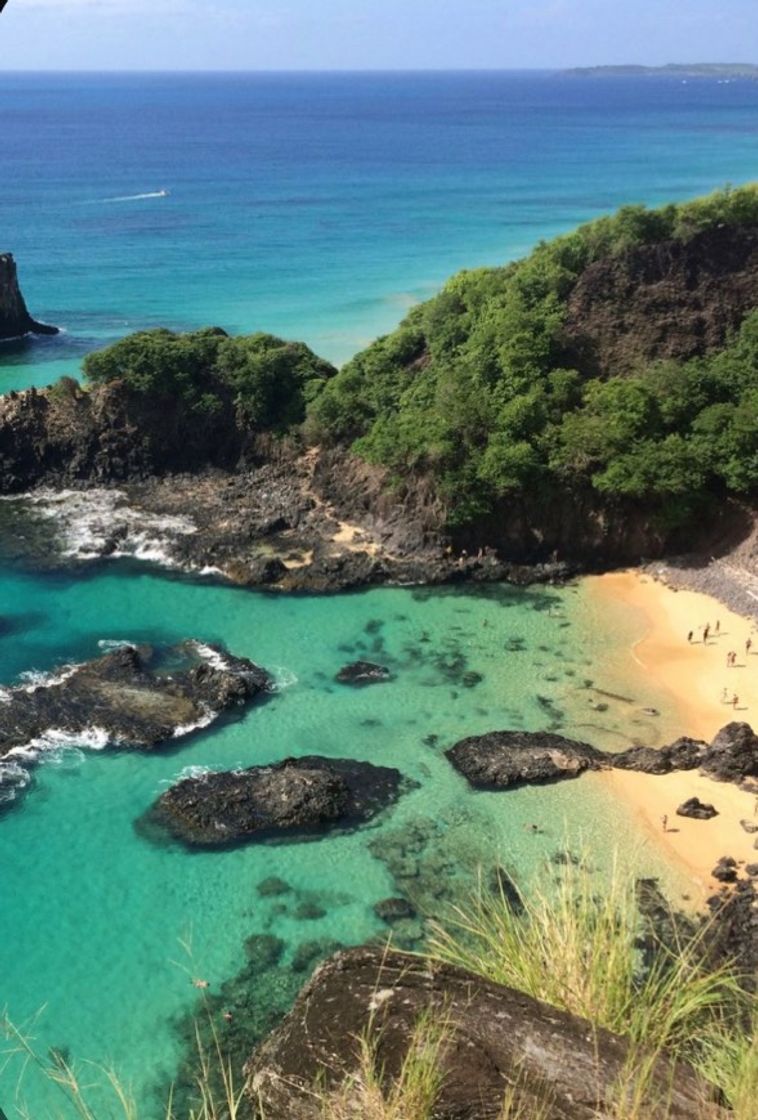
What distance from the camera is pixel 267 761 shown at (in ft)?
88.0

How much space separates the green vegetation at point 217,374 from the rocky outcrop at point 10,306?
93.2 ft

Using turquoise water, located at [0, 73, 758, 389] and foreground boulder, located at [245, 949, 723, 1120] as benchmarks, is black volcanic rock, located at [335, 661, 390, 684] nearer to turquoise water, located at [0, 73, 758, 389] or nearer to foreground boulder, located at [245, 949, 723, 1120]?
foreground boulder, located at [245, 949, 723, 1120]

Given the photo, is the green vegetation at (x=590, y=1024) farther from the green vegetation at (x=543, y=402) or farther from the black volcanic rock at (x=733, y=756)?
the green vegetation at (x=543, y=402)

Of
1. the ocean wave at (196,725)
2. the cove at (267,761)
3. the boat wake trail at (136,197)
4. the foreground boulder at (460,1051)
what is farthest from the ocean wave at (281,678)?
the boat wake trail at (136,197)

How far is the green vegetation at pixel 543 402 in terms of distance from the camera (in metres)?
35.8

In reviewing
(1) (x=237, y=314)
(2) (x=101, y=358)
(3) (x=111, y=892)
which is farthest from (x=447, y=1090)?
(1) (x=237, y=314)

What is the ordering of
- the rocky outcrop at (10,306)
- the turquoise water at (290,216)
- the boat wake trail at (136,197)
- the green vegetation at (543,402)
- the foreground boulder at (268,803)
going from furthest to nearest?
the boat wake trail at (136,197) → the turquoise water at (290,216) → the rocky outcrop at (10,306) → the green vegetation at (543,402) → the foreground boulder at (268,803)

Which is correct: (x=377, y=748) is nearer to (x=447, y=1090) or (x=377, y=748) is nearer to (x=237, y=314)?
(x=447, y=1090)

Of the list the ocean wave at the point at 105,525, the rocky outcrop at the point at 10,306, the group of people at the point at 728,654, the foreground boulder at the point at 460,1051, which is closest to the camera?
the foreground boulder at the point at 460,1051

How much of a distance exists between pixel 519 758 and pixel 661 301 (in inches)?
971

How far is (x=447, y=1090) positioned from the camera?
804 cm

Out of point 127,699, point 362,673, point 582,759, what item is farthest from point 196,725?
point 582,759

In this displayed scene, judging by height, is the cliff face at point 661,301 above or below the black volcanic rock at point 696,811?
above

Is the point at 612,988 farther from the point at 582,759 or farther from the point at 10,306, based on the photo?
the point at 10,306
